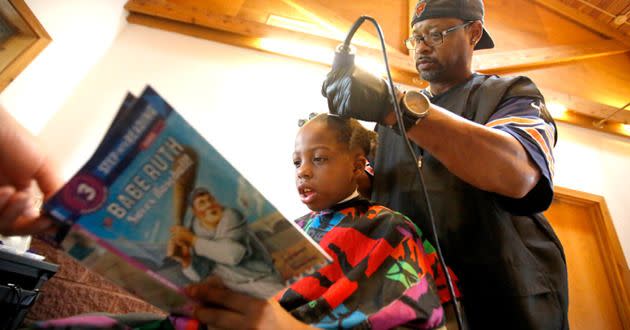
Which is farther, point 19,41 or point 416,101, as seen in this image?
point 19,41

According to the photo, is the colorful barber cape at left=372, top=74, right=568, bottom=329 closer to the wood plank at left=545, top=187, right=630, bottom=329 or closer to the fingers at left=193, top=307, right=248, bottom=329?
the fingers at left=193, top=307, right=248, bottom=329

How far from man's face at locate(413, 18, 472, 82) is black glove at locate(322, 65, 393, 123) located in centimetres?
47

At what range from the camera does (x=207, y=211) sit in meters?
0.46

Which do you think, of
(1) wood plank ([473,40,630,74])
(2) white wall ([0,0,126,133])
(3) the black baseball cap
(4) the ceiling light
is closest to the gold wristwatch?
(3) the black baseball cap

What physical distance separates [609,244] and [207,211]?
3089 mm

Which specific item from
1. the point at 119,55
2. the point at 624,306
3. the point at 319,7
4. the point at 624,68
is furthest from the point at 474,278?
the point at 624,68

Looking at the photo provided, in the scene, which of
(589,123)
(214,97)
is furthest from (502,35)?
(214,97)

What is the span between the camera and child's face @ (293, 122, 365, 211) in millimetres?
945

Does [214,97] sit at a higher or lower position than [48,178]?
higher

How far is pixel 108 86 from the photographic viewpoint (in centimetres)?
225

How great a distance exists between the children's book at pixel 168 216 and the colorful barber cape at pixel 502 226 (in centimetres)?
46

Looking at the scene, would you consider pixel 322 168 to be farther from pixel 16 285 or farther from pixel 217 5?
pixel 217 5

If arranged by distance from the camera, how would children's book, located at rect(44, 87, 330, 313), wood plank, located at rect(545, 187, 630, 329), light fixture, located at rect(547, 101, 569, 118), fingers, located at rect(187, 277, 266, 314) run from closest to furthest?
1. children's book, located at rect(44, 87, 330, 313)
2. fingers, located at rect(187, 277, 266, 314)
3. wood plank, located at rect(545, 187, 630, 329)
4. light fixture, located at rect(547, 101, 569, 118)

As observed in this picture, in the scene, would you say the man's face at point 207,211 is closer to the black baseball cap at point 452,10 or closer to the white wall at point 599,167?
the black baseball cap at point 452,10
